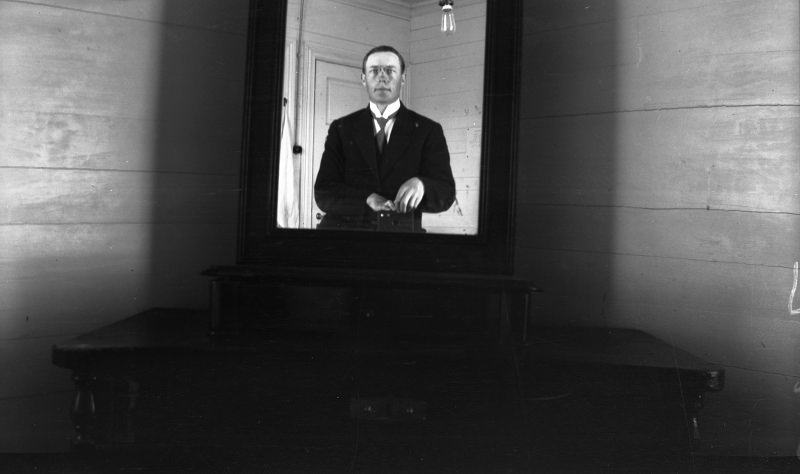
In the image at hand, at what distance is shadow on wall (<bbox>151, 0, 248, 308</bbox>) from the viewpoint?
957 millimetres

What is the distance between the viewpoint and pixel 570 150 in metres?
0.95

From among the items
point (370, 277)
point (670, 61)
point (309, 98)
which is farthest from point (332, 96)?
point (670, 61)

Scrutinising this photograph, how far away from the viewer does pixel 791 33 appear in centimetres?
88

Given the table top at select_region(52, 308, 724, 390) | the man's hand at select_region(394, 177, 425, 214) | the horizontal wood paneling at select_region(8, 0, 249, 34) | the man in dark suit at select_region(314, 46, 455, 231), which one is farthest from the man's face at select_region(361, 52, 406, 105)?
the table top at select_region(52, 308, 724, 390)

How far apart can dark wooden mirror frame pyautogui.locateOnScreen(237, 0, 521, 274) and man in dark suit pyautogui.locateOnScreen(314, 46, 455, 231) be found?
3 cm

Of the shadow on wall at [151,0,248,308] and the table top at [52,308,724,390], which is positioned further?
the shadow on wall at [151,0,248,308]

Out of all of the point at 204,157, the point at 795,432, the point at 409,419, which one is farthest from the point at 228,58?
the point at 795,432

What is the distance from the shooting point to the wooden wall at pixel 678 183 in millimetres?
890

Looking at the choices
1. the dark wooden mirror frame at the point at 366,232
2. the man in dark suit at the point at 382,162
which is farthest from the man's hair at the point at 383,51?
the dark wooden mirror frame at the point at 366,232

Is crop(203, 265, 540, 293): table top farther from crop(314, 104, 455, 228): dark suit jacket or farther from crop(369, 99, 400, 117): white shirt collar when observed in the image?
crop(369, 99, 400, 117): white shirt collar

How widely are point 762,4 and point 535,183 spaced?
1.37 feet

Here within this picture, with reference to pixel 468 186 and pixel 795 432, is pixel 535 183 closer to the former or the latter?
pixel 468 186

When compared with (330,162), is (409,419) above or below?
below

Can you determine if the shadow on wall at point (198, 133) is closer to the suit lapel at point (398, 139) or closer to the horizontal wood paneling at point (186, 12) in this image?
the horizontal wood paneling at point (186, 12)
